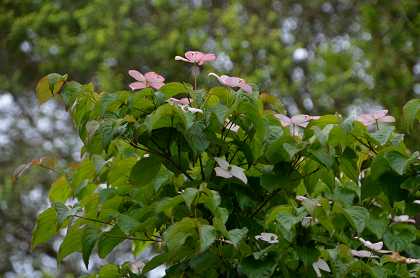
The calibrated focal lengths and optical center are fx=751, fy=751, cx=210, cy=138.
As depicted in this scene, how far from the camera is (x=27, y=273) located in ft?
17.7

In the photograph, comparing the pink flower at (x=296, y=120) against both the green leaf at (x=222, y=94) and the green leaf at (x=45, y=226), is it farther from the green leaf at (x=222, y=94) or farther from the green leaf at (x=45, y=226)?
the green leaf at (x=45, y=226)

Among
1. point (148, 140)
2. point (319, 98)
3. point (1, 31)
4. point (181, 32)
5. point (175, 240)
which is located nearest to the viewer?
point (175, 240)

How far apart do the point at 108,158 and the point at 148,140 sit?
0.89 ft

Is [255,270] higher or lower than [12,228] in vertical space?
higher

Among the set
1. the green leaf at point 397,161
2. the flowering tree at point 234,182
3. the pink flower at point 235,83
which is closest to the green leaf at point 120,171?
the flowering tree at point 234,182

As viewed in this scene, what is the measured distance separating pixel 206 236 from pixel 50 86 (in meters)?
0.43

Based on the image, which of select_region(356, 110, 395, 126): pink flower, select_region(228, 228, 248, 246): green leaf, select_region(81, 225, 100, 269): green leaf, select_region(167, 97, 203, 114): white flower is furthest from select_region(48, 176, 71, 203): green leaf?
select_region(356, 110, 395, 126): pink flower

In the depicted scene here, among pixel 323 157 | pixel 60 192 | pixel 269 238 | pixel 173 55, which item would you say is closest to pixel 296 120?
pixel 323 157

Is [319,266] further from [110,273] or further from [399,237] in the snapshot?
[110,273]

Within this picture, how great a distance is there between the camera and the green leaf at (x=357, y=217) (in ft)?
4.00

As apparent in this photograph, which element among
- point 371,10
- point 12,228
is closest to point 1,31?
point 12,228

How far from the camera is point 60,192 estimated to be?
5.28ft

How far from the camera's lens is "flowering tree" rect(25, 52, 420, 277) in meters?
1.25

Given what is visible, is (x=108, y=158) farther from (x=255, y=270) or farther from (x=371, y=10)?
(x=371, y=10)
